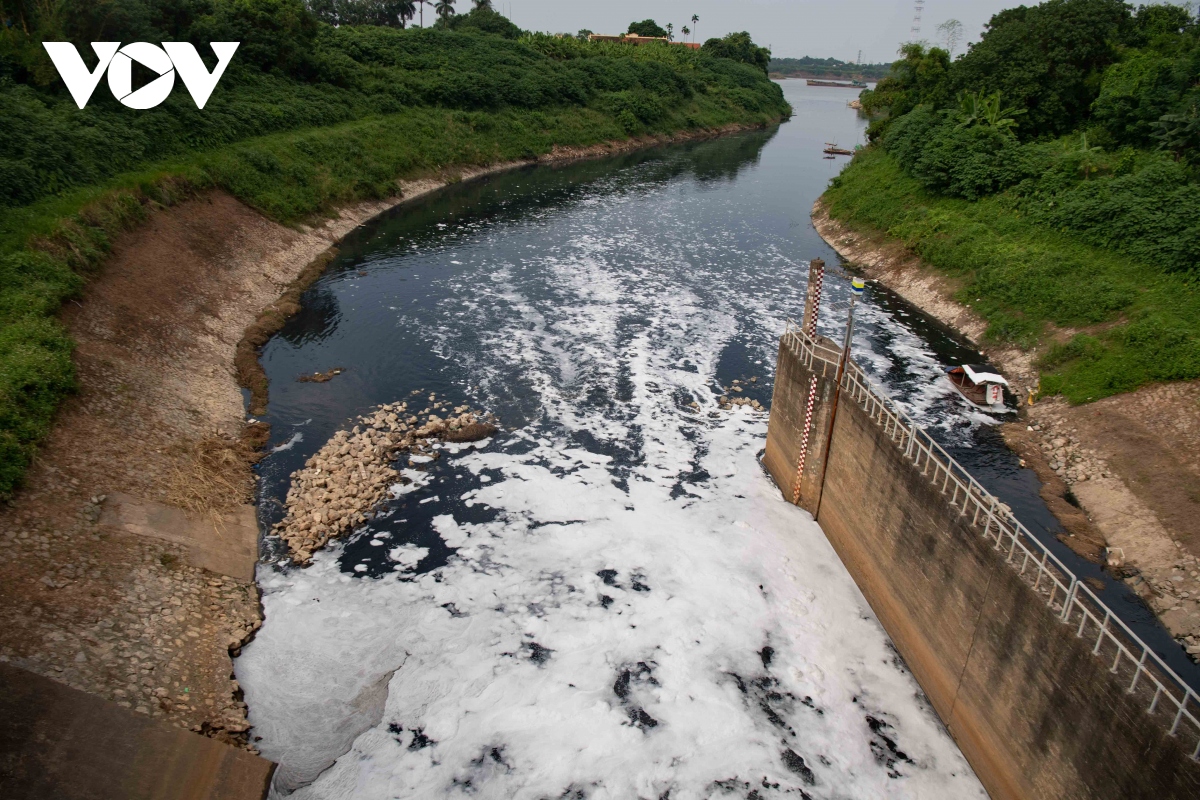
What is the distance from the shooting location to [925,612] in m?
14.8

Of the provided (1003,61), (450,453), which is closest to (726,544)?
(450,453)

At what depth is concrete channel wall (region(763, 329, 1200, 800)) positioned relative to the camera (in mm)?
9922

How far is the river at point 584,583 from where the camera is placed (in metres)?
13.5

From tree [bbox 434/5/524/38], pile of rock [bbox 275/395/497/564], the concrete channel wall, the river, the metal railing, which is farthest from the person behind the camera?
tree [bbox 434/5/524/38]

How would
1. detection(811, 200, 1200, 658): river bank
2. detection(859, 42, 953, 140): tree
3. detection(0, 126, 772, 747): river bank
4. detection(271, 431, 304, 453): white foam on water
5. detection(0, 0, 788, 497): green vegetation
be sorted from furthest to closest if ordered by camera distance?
detection(859, 42, 953, 140): tree → detection(0, 0, 788, 497): green vegetation → detection(271, 431, 304, 453): white foam on water → detection(811, 200, 1200, 658): river bank → detection(0, 126, 772, 747): river bank

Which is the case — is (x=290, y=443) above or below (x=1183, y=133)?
below

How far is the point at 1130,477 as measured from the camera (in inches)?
786

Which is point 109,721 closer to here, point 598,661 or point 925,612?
point 598,661

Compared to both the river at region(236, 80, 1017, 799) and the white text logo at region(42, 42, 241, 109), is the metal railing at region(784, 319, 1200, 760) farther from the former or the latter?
the white text logo at region(42, 42, 241, 109)

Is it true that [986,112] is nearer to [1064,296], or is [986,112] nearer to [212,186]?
[1064,296]

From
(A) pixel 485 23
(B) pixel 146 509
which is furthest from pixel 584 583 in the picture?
(A) pixel 485 23

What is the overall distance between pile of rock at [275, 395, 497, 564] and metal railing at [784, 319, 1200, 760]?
1197 cm

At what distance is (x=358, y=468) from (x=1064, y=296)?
2797 cm

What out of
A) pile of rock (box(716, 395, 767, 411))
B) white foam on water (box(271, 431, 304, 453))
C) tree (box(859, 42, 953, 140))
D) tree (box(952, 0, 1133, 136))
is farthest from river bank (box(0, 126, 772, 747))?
tree (box(859, 42, 953, 140))
